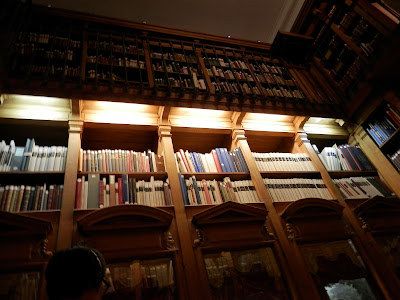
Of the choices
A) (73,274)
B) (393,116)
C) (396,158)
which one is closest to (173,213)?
(73,274)

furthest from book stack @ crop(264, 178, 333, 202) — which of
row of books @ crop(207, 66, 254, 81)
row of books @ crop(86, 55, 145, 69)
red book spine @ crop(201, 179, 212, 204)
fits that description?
row of books @ crop(86, 55, 145, 69)

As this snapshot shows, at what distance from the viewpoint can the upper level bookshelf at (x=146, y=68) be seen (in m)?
2.88

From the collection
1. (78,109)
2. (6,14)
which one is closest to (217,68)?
(78,109)

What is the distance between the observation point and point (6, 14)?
2.69 meters

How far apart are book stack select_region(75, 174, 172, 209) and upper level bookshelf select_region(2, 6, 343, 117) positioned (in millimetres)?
892

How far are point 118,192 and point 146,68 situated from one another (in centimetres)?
177

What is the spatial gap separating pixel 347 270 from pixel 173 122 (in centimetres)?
223

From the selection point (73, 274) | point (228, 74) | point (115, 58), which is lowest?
point (73, 274)

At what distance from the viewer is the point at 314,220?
9.11 ft

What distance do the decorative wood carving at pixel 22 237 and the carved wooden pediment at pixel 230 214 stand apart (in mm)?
→ 1138

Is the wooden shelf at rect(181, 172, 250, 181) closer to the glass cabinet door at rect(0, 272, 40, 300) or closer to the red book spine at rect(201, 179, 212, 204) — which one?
the red book spine at rect(201, 179, 212, 204)

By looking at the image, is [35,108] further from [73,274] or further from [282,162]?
[282,162]

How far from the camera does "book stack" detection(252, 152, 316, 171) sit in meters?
3.20

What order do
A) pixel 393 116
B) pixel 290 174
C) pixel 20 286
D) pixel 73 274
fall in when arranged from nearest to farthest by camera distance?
pixel 73 274 → pixel 20 286 → pixel 290 174 → pixel 393 116
